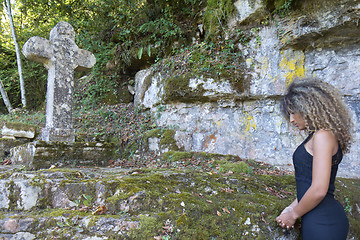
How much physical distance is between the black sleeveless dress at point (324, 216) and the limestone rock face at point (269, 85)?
4.46m

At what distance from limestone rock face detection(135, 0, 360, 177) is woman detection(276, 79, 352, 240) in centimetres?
447

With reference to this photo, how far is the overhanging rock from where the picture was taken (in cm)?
414

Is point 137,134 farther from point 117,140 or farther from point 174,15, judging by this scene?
point 174,15

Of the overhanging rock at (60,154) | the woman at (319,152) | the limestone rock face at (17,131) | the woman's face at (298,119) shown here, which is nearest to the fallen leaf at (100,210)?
the woman at (319,152)

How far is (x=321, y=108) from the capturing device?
1608 millimetres

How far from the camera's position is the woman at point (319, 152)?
1.52 m

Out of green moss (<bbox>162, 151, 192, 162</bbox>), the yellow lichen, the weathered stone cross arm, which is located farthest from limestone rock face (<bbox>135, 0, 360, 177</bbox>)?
the weathered stone cross arm

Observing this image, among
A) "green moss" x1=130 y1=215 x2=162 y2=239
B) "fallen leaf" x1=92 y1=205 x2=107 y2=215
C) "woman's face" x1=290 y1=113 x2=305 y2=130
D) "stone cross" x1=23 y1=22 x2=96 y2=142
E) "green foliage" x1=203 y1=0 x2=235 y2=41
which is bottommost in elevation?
"green moss" x1=130 y1=215 x2=162 y2=239

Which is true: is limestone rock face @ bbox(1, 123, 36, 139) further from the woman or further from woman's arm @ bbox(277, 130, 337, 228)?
woman's arm @ bbox(277, 130, 337, 228)

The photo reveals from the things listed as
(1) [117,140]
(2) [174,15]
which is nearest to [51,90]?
(1) [117,140]

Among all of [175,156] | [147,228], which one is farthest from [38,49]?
[147,228]

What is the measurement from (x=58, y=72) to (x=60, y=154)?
187cm

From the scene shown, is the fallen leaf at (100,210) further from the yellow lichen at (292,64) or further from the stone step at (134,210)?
the yellow lichen at (292,64)

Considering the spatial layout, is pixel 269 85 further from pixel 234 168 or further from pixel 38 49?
pixel 38 49
